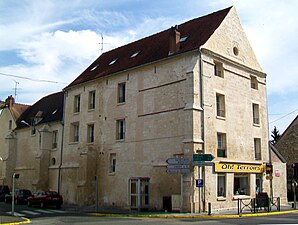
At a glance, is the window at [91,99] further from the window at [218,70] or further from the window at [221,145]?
the window at [221,145]

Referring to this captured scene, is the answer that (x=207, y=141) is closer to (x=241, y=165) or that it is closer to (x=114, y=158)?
(x=241, y=165)

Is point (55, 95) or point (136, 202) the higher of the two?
point (55, 95)

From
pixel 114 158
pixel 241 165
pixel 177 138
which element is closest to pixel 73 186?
pixel 114 158

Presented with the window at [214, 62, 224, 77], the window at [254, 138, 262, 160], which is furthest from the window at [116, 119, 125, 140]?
the window at [254, 138, 262, 160]

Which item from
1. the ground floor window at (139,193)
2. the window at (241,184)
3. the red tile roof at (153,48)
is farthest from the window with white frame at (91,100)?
the window at (241,184)

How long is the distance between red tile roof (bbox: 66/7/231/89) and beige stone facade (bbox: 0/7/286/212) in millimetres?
253

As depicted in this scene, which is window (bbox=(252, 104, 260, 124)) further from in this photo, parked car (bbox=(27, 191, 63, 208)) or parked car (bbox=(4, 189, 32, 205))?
parked car (bbox=(4, 189, 32, 205))

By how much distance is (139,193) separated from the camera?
2409 cm

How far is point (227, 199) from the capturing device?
24172mm

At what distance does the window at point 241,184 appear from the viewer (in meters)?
25.5

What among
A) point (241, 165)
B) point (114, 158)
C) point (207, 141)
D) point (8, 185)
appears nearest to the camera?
point (207, 141)

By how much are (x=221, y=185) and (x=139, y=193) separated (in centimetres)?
509

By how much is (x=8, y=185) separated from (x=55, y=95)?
35.0 feet

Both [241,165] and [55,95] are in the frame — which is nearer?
[241,165]
